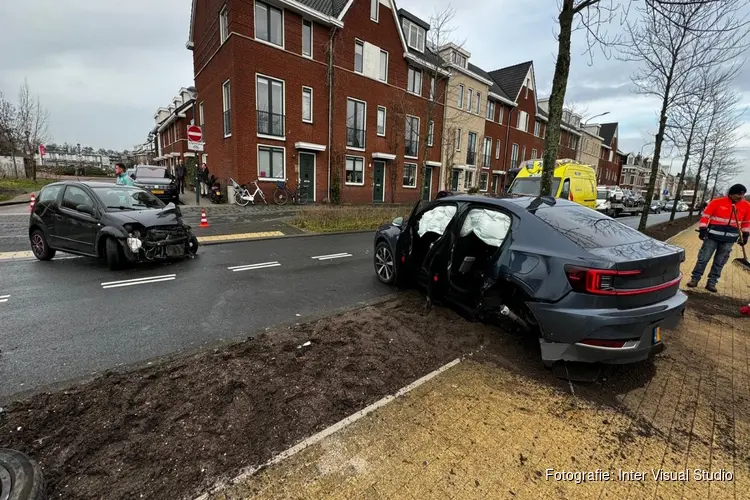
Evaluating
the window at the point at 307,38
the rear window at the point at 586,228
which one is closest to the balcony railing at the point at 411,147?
the window at the point at 307,38

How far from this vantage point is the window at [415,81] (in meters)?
24.5

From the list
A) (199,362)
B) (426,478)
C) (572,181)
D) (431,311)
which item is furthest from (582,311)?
(572,181)

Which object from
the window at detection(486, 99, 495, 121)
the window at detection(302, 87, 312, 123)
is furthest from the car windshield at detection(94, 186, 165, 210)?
the window at detection(486, 99, 495, 121)

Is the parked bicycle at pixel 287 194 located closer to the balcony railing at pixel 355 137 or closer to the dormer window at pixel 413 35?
the balcony railing at pixel 355 137

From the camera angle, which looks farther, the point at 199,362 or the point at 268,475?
the point at 199,362

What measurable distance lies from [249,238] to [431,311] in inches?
270

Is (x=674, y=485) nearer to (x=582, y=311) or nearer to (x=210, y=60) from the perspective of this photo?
(x=582, y=311)

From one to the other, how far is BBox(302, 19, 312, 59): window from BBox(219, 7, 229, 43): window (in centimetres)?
377

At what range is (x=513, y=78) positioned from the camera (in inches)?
1417

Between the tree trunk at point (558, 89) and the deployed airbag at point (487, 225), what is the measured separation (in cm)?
380

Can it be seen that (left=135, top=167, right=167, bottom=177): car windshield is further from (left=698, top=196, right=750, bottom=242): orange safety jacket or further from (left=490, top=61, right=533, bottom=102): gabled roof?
(left=490, top=61, right=533, bottom=102): gabled roof

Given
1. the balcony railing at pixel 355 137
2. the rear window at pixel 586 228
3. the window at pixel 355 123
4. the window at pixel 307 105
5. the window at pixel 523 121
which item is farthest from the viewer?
the window at pixel 523 121

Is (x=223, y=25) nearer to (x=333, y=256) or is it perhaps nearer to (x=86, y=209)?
(x=86, y=209)

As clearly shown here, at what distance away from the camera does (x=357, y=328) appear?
161 inches
